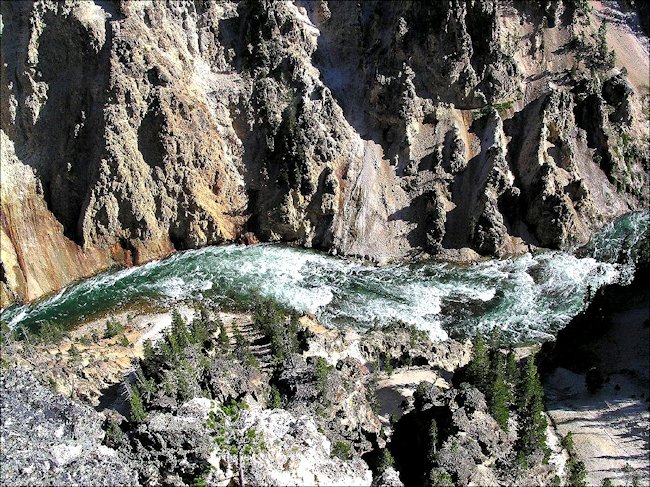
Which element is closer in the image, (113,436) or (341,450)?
(113,436)

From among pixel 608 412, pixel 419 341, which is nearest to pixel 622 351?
pixel 608 412

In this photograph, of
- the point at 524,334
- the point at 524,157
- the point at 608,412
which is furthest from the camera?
the point at 524,157

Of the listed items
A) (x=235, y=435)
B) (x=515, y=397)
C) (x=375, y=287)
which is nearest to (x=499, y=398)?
(x=515, y=397)

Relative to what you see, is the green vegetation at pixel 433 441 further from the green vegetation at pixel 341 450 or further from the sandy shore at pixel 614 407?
the sandy shore at pixel 614 407

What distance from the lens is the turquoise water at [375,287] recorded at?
145 ft

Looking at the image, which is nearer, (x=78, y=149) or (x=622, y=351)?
(x=622, y=351)

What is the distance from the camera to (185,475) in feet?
61.9

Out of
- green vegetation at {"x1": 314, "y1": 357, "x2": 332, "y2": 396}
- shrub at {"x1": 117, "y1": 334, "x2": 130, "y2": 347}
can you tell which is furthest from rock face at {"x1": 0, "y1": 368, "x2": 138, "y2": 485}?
shrub at {"x1": 117, "y1": 334, "x2": 130, "y2": 347}

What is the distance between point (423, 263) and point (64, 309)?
102 ft

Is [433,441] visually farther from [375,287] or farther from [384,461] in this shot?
[375,287]

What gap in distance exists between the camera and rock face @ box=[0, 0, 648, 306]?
49.7 m

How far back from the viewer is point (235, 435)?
19.7 metres

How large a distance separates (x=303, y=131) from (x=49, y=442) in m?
39.3

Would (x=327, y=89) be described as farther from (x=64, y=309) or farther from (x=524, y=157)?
(x=64, y=309)
